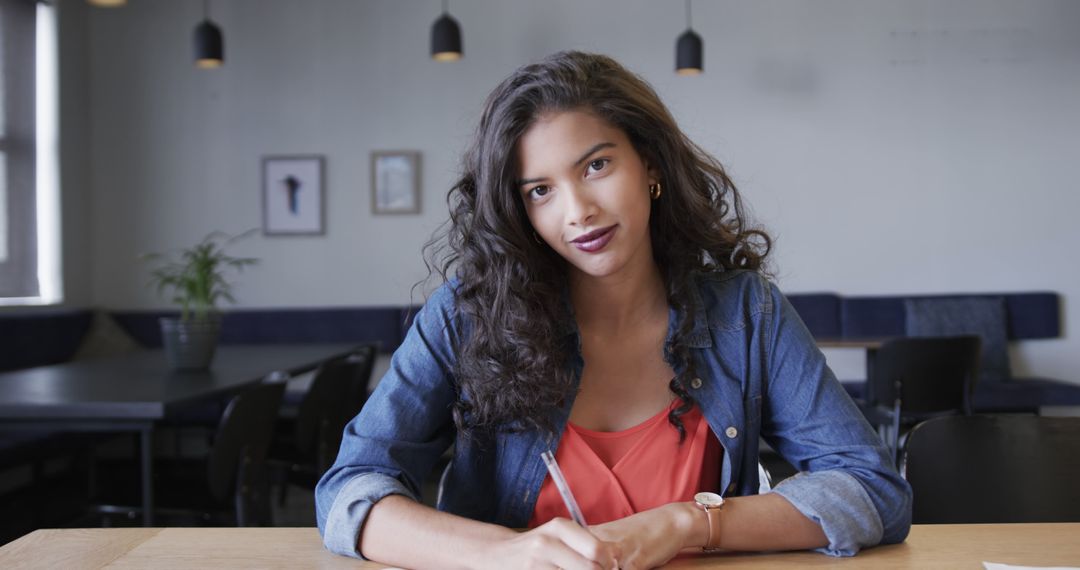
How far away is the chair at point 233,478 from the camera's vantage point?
2.30 m

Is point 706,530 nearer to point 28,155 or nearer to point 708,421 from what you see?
point 708,421

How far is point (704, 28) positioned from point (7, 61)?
3.92m

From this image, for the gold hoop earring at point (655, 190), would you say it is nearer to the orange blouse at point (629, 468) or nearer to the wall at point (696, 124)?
the orange blouse at point (629, 468)

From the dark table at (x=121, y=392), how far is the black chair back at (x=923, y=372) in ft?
8.01

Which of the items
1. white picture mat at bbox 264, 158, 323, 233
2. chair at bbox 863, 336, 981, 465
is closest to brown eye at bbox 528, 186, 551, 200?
chair at bbox 863, 336, 981, 465

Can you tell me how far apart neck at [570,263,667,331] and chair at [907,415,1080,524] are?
45 cm

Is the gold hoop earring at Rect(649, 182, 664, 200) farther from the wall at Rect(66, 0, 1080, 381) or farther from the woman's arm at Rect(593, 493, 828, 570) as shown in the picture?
the wall at Rect(66, 0, 1080, 381)

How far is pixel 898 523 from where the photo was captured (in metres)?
1.00

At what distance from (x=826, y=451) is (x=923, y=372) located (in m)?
2.79

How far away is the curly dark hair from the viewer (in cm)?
118

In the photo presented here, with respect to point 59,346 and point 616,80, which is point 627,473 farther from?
point 59,346

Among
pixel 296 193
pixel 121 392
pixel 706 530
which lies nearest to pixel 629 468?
pixel 706 530

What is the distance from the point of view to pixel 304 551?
98cm

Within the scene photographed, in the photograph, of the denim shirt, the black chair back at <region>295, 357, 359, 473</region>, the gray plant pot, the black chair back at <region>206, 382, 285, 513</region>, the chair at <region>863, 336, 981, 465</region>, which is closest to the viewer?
the denim shirt
